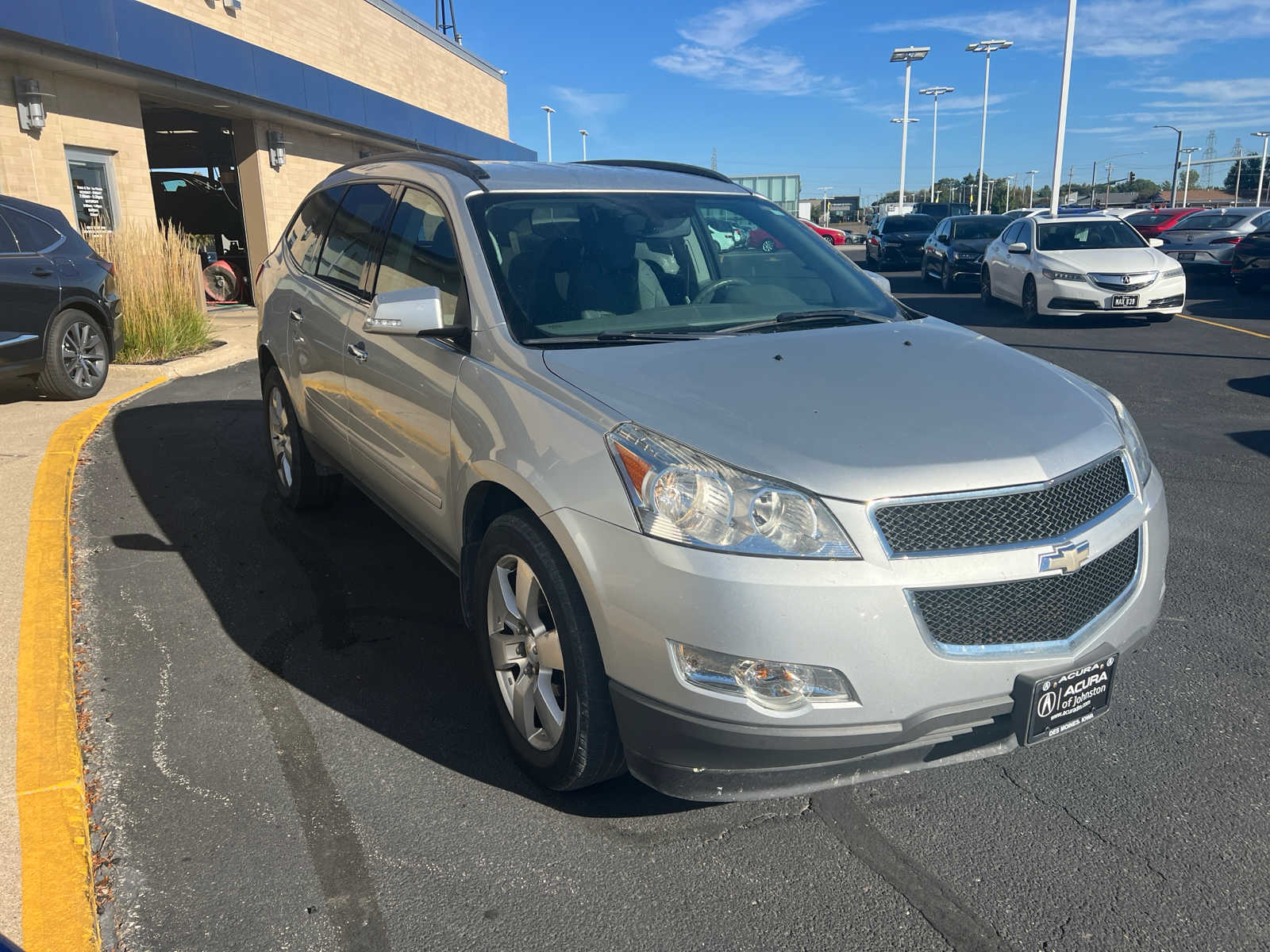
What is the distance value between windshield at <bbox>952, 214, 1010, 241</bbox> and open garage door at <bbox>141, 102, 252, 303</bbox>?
46.0ft

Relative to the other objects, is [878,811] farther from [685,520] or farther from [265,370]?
[265,370]

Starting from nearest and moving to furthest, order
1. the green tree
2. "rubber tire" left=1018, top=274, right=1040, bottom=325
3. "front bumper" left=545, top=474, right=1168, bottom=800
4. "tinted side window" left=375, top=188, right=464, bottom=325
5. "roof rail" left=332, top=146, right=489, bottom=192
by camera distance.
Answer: "front bumper" left=545, top=474, right=1168, bottom=800
"tinted side window" left=375, top=188, right=464, bottom=325
"roof rail" left=332, top=146, right=489, bottom=192
"rubber tire" left=1018, top=274, right=1040, bottom=325
the green tree

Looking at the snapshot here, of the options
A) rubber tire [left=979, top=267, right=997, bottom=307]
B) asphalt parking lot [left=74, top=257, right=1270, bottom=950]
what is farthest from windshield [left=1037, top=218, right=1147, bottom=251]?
asphalt parking lot [left=74, top=257, right=1270, bottom=950]

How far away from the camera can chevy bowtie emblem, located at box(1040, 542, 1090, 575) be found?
8.17 feet

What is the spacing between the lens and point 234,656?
157 inches

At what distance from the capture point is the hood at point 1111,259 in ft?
44.9

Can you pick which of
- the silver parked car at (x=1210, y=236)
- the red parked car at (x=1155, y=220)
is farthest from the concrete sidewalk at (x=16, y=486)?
the red parked car at (x=1155, y=220)

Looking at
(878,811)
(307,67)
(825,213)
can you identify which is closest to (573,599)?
(878,811)

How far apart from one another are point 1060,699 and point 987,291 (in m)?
16.0

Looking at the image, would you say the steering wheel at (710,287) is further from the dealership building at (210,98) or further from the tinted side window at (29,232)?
the dealership building at (210,98)

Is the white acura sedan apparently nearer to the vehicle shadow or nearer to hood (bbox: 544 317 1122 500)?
the vehicle shadow

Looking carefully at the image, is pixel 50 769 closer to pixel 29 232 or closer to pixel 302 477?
pixel 302 477

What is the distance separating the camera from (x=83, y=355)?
341 inches

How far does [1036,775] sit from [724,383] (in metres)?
1.55
